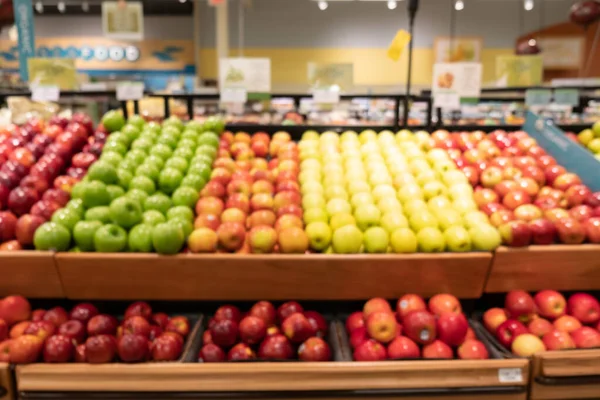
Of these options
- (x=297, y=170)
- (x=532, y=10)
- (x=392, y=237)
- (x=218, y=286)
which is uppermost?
(x=532, y=10)

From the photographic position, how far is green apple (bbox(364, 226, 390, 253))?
2104 mm

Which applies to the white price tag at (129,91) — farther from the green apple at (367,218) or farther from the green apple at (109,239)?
the green apple at (367,218)

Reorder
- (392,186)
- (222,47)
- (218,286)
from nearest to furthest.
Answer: (218,286) < (392,186) < (222,47)

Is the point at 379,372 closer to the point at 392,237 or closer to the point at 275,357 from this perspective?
the point at 275,357

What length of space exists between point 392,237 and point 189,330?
3.04 ft

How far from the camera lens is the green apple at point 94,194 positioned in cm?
221

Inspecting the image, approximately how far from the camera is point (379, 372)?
1.81 meters

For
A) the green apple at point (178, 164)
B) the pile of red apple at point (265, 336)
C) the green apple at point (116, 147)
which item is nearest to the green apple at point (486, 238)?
the pile of red apple at point (265, 336)

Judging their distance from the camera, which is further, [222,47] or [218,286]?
[222,47]

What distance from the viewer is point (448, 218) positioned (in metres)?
2.21

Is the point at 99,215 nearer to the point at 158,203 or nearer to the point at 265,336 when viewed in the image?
the point at 158,203

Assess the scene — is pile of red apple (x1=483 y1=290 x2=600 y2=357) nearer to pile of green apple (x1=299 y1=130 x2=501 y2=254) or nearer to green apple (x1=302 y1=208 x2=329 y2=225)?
pile of green apple (x1=299 y1=130 x2=501 y2=254)

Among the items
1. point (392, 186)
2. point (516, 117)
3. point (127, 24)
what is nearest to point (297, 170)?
point (392, 186)

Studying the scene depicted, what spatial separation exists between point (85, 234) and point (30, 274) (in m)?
0.28
